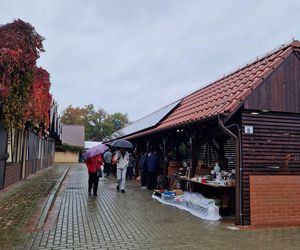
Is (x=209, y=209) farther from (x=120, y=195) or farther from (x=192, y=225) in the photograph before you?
(x=120, y=195)

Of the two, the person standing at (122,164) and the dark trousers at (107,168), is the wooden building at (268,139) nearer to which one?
the person standing at (122,164)

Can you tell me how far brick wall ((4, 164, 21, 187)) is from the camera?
11.9m

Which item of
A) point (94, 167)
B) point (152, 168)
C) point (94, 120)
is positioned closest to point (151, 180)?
point (152, 168)

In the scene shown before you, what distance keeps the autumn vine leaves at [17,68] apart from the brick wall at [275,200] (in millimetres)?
6308

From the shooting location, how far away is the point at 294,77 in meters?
8.30

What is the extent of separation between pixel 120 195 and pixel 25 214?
4279 mm

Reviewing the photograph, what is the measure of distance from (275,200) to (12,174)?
390 inches

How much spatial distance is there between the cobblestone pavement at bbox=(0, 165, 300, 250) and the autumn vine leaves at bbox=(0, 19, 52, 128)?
2890 mm

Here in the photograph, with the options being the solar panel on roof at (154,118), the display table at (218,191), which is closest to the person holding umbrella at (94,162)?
the display table at (218,191)

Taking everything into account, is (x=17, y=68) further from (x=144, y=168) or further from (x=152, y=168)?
(x=144, y=168)

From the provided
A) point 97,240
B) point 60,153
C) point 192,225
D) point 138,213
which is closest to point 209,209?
point 192,225

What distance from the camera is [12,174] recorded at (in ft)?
42.8

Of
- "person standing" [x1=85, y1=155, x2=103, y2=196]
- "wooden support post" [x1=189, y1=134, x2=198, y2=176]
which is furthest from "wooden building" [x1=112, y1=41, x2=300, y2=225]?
"person standing" [x1=85, y1=155, x2=103, y2=196]

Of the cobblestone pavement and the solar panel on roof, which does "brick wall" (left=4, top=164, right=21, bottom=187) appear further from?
the solar panel on roof
